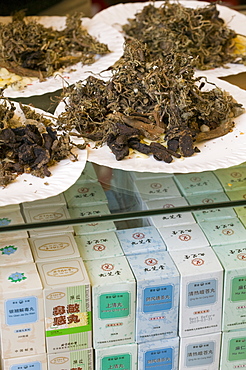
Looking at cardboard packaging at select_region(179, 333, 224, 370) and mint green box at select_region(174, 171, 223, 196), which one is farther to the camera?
cardboard packaging at select_region(179, 333, 224, 370)

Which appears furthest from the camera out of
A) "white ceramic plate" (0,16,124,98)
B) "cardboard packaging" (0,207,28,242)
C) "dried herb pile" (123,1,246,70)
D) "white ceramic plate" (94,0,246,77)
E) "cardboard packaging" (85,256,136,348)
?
"white ceramic plate" (94,0,246,77)

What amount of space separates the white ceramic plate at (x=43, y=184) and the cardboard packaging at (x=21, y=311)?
5.3 inches

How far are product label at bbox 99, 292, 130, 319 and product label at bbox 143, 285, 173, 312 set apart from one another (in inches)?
1.2

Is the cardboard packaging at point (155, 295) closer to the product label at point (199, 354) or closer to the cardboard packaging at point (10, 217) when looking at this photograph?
the product label at point (199, 354)

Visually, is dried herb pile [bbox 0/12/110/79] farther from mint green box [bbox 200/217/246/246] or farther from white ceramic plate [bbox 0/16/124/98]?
mint green box [bbox 200/217/246/246]

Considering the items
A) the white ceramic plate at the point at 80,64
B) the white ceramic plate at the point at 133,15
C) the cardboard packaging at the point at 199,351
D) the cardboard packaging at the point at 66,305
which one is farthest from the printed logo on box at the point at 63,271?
the white ceramic plate at the point at 133,15

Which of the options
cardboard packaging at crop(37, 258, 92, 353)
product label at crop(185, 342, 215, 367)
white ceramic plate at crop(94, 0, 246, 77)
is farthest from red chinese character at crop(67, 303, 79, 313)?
white ceramic plate at crop(94, 0, 246, 77)

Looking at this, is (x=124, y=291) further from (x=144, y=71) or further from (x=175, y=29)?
(x=175, y=29)

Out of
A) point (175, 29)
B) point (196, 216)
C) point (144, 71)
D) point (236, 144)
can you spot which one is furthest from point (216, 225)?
point (175, 29)

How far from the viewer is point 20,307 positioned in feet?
2.92

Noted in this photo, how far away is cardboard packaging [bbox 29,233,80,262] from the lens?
932 millimetres

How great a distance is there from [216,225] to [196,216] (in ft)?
0.12

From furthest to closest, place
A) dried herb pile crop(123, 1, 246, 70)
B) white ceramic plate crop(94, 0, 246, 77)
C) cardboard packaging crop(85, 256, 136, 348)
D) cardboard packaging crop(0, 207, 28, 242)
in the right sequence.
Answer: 1. white ceramic plate crop(94, 0, 246, 77)
2. dried herb pile crop(123, 1, 246, 70)
3. cardboard packaging crop(85, 256, 136, 348)
4. cardboard packaging crop(0, 207, 28, 242)

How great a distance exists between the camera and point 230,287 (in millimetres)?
960
